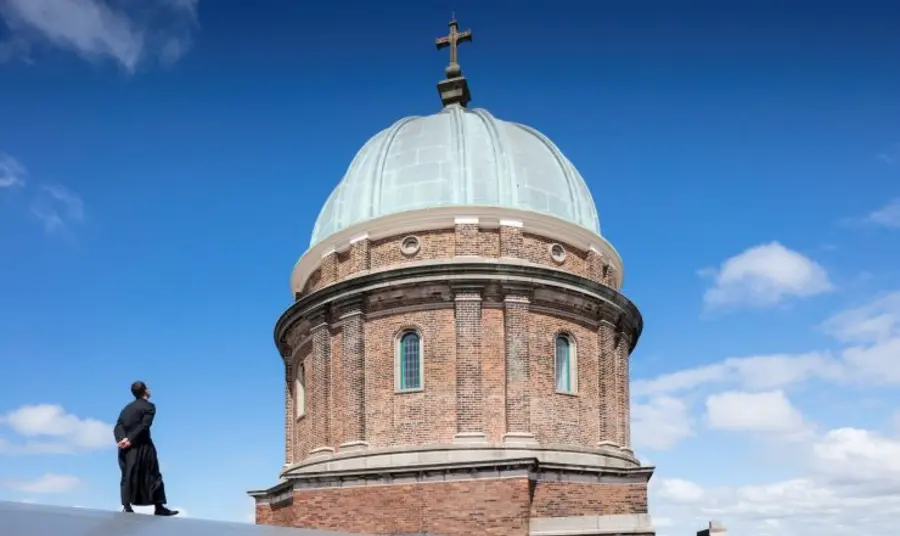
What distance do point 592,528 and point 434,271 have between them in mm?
7484

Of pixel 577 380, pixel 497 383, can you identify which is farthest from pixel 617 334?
pixel 497 383

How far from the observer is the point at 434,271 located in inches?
896

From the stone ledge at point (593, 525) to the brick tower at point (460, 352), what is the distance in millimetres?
56

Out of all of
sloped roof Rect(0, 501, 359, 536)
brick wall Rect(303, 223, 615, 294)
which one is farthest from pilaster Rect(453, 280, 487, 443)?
sloped roof Rect(0, 501, 359, 536)

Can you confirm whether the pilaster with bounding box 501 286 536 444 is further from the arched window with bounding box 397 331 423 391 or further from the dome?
the dome

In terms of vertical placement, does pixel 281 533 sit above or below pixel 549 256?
below

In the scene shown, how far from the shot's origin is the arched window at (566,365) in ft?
77.6

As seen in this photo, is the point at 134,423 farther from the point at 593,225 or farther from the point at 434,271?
the point at 593,225

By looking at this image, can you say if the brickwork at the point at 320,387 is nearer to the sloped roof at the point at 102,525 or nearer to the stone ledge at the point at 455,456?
the stone ledge at the point at 455,456

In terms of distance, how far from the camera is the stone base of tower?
63.8ft

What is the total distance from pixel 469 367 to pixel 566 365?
10.1 feet

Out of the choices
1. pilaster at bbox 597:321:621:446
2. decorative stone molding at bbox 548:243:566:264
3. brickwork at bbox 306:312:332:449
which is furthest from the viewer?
decorative stone molding at bbox 548:243:566:264

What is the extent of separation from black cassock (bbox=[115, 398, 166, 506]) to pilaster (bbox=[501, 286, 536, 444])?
1350 cm

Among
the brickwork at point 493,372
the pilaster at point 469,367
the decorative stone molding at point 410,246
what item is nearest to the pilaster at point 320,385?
the decorative stone molding at point 410,246
